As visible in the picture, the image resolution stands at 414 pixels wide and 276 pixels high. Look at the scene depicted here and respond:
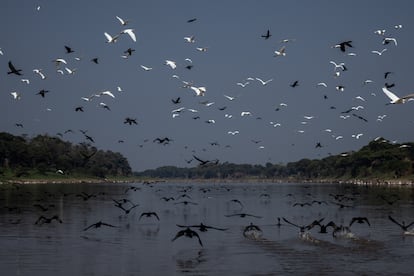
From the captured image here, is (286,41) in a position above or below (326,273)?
above

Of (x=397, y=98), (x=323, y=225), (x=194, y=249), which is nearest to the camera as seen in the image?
(x=397, y=98)

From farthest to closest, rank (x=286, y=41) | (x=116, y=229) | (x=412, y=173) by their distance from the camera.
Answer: (x=412, y=173) → (x=286, y=41) → (x=116, y=229)

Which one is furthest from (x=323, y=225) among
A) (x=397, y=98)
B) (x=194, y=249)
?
(x=397, y=98)

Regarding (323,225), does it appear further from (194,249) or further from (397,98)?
(397,98)

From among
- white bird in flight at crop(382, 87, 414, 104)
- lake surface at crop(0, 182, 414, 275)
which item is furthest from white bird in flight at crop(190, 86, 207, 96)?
white bird in flight at crop(382, 87, 414, 104)

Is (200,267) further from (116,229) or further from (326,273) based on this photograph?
(116,229)

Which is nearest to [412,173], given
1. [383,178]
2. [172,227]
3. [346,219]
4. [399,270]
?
[383,178]

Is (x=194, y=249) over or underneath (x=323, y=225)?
underneath

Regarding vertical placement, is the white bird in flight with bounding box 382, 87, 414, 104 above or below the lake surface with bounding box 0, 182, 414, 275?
above

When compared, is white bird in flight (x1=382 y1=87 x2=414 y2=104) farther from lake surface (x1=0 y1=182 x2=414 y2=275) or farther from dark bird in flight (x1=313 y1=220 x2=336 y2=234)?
dark bird in flight (x1=313 y1=220 x2=336 y2=234)

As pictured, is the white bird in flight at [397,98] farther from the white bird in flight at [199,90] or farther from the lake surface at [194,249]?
the white bird in flight at [199,90]

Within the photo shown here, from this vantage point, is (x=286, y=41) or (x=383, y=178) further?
(x=383, y=178)

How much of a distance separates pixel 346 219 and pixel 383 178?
435 ft

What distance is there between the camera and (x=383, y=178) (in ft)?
579
